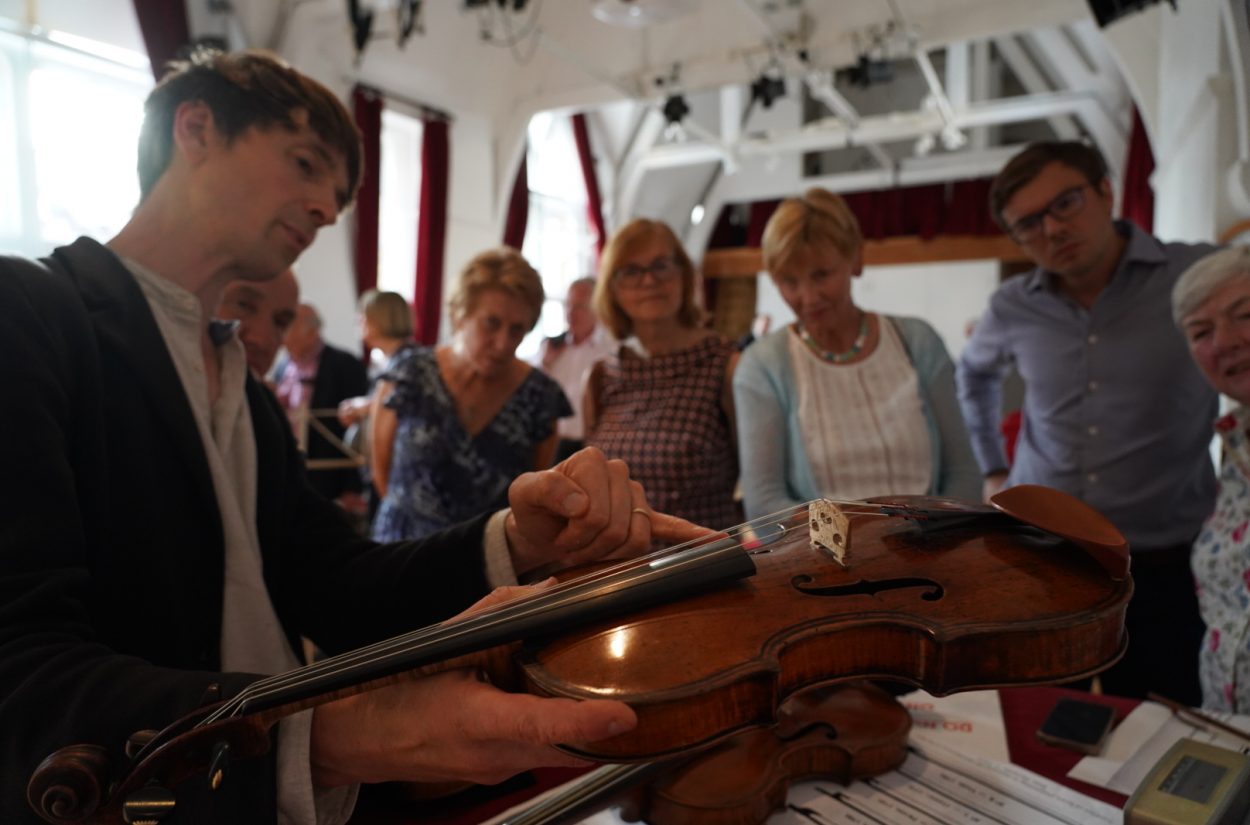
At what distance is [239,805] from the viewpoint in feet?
2.10

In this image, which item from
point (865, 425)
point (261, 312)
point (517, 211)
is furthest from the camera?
point (517, 211)

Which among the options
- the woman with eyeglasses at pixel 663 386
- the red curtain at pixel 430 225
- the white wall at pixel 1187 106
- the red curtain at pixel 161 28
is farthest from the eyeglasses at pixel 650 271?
the red curtain at pixel 430 225

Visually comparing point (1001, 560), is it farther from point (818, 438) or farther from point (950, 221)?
point (950, 221)

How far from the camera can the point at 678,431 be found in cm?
201

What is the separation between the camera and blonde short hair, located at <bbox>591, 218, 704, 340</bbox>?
219cm

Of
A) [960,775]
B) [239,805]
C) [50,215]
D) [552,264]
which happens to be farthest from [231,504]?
[552,264]

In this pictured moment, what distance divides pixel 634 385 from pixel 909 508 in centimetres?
134

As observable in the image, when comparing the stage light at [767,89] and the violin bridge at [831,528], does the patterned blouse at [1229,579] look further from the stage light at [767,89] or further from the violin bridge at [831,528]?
the stage light at [767,89]

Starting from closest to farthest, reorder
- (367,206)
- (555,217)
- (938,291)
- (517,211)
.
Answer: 1. (367,206)
2. (517,211)
3. (555,217)
4. (938,291)

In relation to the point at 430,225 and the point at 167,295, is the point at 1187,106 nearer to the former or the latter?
the point at 167,295

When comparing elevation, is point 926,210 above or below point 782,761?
above

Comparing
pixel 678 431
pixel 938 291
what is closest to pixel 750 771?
pixel 678 431

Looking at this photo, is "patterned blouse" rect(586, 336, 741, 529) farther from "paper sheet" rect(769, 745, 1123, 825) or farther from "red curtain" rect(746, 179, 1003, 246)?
"red curtain" rect(746, 179, 1003, 246)

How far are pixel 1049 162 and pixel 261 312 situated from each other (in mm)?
2074
